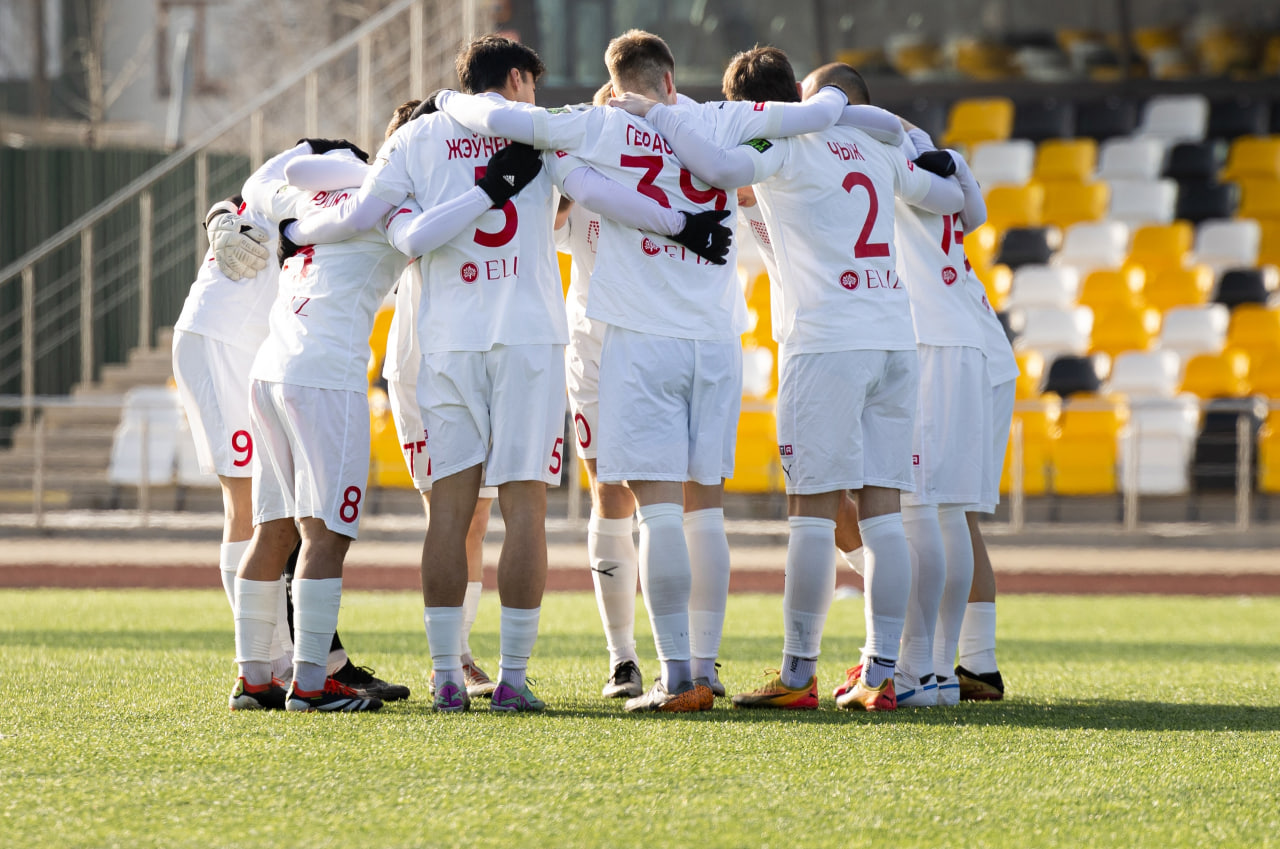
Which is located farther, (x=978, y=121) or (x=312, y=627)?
(x=978, y=121)

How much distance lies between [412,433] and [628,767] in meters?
1.68

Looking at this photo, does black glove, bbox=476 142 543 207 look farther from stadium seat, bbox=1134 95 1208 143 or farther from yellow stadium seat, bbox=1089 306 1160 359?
stadium seat, bbox=1134 95 1208 143

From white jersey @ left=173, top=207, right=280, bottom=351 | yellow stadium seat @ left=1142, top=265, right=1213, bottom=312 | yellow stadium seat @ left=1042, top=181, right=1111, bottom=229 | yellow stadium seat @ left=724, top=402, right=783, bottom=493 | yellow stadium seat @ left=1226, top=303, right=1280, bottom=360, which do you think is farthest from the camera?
yellow stadium seat @ left=1042, top=181, right=1111, bottom=229

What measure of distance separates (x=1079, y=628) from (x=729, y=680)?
3308 millimetres

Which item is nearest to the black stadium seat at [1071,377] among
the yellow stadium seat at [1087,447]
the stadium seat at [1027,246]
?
the yellow stadium seat at [1087,447]

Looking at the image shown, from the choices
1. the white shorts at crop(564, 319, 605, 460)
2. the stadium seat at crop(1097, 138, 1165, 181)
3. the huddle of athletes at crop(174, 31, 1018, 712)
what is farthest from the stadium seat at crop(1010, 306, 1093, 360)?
the white shorts at crop(564, 319, 605, 460)

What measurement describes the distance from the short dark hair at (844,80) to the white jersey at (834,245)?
218 millimetres

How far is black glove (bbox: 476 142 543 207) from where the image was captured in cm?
455

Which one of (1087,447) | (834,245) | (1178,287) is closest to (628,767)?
(834,245)

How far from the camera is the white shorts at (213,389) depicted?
5.27 m

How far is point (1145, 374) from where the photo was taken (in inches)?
545

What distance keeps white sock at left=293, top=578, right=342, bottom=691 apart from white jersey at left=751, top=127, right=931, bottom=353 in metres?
1.67

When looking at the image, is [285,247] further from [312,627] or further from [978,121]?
[978,121]

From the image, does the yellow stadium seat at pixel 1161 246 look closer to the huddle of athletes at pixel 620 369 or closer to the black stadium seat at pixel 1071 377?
the black stadium seat at pixel 1071 377
